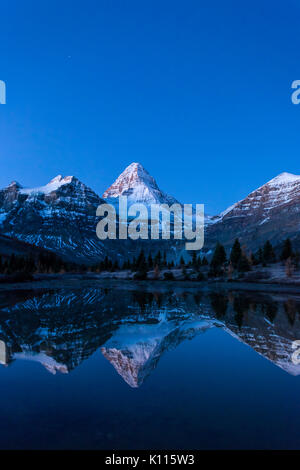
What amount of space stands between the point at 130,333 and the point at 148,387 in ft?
29.8

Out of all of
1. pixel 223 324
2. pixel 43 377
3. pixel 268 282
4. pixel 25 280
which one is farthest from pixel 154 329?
pixel 25 280

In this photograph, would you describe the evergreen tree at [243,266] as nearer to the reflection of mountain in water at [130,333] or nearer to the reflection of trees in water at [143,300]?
the reflection of trees in water at [143,300]

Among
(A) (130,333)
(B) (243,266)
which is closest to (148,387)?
(A) (130,333)

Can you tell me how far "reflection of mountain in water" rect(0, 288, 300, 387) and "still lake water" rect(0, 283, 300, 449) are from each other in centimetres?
7

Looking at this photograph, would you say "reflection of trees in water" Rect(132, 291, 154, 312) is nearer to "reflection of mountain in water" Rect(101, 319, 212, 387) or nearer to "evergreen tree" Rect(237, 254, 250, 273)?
"reflection of mountain in water" Rect(101, 319, 212, 387)

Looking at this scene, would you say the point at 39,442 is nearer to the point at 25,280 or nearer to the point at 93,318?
the point at 93,318

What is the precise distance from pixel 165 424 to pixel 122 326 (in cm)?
1454

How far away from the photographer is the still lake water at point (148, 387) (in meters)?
7.88

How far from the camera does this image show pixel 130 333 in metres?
20.2

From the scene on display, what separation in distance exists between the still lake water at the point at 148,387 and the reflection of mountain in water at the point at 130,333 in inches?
2.7

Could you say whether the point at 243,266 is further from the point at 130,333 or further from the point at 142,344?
the point at 142,344

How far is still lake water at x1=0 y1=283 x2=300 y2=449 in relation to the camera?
7.88 m

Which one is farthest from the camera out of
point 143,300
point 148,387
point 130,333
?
point 143,300
